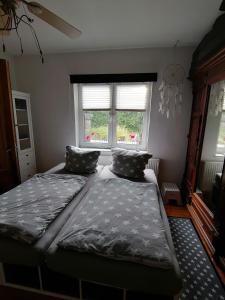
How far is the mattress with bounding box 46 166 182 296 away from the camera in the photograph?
0.96 m

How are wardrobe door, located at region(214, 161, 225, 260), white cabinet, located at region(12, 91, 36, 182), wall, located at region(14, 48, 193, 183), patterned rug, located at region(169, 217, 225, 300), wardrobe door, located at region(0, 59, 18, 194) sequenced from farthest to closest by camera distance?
white cabinet, located at region(12, 91, 36, 182) < wall, located at region(14, 48, 193, 183) < wardrobe door, located at region(0, 59, 18, 194) < wardrobe door, located at region(214, 161, 225, 260) < patterned rug, located at region(169, 217, 225, 300)

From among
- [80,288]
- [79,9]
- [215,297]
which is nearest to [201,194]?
[215,297]

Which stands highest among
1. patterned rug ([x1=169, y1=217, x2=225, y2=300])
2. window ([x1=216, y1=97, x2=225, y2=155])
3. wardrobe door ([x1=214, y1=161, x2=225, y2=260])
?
window ([x1=216, y1=97, x2=225, y2=155])

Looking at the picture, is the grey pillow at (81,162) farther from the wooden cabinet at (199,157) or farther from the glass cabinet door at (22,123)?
the wooden cabinet at (199,157)

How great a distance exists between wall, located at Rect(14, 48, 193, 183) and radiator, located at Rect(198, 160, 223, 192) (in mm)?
742

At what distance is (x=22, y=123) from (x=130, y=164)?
2.08 m

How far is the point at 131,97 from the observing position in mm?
2883

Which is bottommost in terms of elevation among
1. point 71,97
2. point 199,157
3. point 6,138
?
point 199,157

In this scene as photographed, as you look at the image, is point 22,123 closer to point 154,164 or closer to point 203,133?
point 154,164

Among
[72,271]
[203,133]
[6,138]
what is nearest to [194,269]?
[72,271]

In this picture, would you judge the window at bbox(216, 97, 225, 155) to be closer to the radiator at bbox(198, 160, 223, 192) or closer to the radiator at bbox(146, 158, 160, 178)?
the radiator at bbox(198, 160, 223, 192)

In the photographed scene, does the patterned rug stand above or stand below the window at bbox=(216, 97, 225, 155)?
below

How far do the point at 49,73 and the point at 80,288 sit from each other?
313cm

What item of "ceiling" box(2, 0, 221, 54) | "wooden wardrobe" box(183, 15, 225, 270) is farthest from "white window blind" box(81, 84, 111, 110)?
"wooden wardrobe" box(183, 15, 225, 270)
